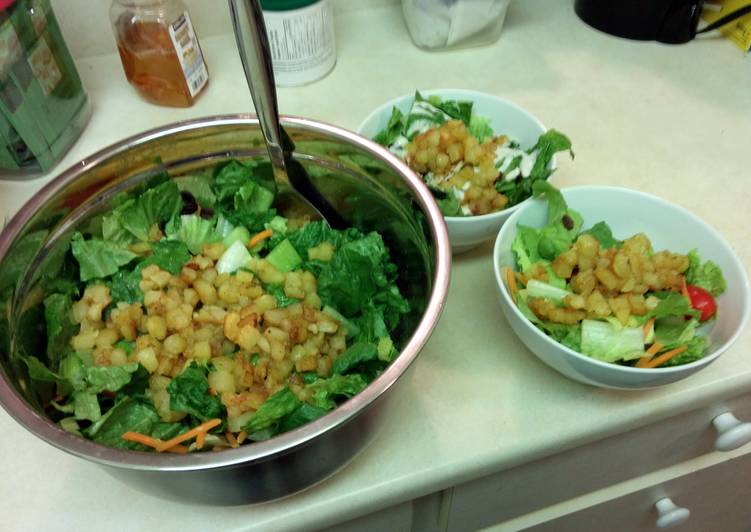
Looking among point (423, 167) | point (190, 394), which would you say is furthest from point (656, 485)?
point (190, 394)

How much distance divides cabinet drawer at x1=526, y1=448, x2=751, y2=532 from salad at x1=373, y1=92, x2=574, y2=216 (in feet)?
1.45

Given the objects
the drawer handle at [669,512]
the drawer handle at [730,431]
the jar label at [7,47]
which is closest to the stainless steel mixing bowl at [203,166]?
the jar label at [7,47]

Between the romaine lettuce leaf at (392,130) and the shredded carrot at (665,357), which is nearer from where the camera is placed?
the shredded carrot at (665,357)

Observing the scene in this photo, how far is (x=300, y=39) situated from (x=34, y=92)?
1.22 ft

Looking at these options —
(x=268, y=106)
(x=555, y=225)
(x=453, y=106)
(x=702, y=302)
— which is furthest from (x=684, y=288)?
(x=268, y=106)

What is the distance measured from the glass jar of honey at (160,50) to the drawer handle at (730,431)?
33.7 inches

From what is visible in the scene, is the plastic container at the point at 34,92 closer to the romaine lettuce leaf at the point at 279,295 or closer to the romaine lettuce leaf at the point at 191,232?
the romaine lettuce leaf at the point at 191,232

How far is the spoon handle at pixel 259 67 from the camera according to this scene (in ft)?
1.67

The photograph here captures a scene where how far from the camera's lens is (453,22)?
958 millimetres

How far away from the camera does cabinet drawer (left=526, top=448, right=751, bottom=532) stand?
2.62 ft

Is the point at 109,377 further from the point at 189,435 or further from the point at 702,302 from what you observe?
the point at 702,302

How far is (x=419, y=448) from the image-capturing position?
569 mm

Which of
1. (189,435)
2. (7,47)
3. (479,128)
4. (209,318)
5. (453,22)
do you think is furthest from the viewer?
(453,22)

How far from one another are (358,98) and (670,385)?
2.01ft
